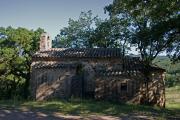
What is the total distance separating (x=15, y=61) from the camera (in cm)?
3822

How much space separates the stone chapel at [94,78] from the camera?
31.4m

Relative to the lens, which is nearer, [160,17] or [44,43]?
[160,17]

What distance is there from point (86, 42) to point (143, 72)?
2005 cm

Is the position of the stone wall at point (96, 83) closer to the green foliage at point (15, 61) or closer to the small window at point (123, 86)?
the small window at point (123, 86)

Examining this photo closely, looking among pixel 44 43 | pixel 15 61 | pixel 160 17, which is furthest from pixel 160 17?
pixel 15 61

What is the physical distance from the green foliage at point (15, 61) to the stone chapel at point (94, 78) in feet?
18.0

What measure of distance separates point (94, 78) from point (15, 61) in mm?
11573

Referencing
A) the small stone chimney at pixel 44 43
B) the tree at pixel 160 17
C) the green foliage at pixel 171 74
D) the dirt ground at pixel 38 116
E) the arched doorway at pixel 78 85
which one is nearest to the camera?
the dirt ground at pixel 38 116

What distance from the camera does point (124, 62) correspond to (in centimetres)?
3406

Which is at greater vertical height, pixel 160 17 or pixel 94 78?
pixel 160 17

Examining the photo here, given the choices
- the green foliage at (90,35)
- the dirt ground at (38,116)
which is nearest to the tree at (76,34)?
the green foliage at (90,35)

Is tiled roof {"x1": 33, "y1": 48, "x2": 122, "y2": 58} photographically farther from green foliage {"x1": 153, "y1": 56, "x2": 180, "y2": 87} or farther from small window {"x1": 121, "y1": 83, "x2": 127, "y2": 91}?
green foliage {"x1": 153, "y1": 56, "x2": 180, "y2": 87}

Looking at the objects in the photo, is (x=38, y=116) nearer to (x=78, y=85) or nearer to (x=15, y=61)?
(x=78, y=85)

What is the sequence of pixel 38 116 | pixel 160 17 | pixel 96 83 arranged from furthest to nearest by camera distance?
pixel 96 83 < pixel 160 17 < pixel 38 116
